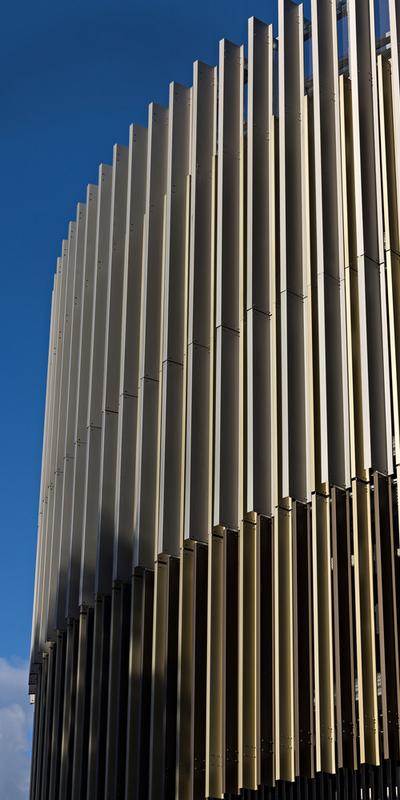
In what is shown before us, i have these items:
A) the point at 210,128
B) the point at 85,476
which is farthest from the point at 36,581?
the point at 210,128

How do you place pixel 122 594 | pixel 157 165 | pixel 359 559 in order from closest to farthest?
pixel 359 559 → pixel 122 594 → pixel 157 165

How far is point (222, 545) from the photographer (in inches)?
893

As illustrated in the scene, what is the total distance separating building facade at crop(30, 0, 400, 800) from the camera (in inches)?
783

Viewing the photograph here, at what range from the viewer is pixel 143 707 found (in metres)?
23.9

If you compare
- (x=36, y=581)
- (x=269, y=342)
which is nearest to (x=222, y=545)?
(x=269, y=342)

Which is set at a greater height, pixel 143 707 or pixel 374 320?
pixel 374 320

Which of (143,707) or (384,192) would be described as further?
(143,707)

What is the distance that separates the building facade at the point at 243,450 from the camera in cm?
1989

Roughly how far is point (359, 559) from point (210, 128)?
1013 cm

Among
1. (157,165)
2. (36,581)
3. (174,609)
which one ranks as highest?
(157,165)

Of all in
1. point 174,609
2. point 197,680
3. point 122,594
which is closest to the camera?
point 197,680

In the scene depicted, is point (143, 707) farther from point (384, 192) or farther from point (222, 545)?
point (384, 192)

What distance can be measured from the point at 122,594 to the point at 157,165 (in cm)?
828

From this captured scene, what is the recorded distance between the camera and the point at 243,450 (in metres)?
22.7
